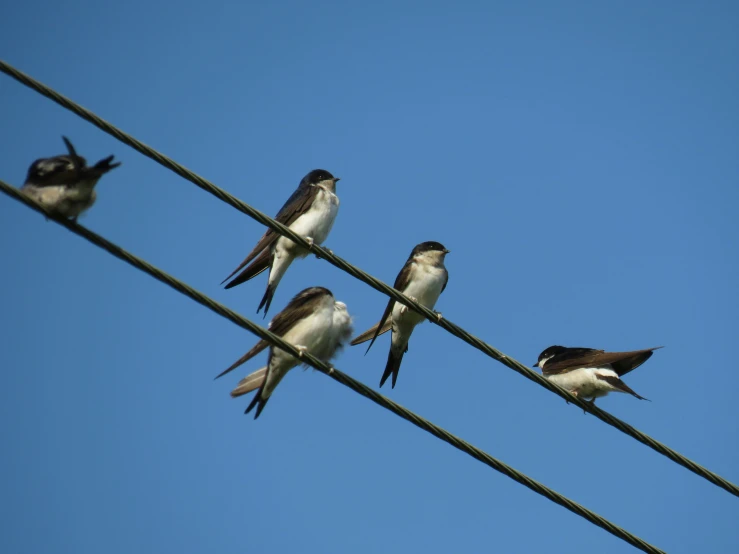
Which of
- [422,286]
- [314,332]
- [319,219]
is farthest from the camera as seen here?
[422,286]

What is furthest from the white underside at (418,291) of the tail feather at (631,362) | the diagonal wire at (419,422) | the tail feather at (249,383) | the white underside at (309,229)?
the diagonal wire at (419,422)

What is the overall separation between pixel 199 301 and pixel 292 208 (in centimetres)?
396

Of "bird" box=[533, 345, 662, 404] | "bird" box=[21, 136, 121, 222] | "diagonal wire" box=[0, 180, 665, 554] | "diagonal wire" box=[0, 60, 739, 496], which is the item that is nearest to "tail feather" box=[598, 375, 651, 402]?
"bird" box=[533, 345, 662, 404]

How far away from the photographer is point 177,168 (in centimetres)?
479

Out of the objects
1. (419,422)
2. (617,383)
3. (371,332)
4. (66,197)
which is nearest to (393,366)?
(371,332)

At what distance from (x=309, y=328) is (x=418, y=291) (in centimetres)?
212

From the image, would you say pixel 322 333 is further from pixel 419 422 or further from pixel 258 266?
pixel 419 422

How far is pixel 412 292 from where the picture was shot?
8656 mm

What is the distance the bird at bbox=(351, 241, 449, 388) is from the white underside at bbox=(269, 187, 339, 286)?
88 centimetres

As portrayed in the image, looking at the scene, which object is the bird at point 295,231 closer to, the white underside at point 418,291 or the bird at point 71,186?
the white underside at point 418,291

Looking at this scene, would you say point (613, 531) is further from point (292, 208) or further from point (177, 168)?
point (292, 208)

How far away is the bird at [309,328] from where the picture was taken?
6680 millimetres

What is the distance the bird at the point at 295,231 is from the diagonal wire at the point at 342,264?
6.13 feet

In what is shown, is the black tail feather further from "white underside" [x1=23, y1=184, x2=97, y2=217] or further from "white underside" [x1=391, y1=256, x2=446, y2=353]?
"white underside" [x1=23, y1=184, x2=97, y2=217]
